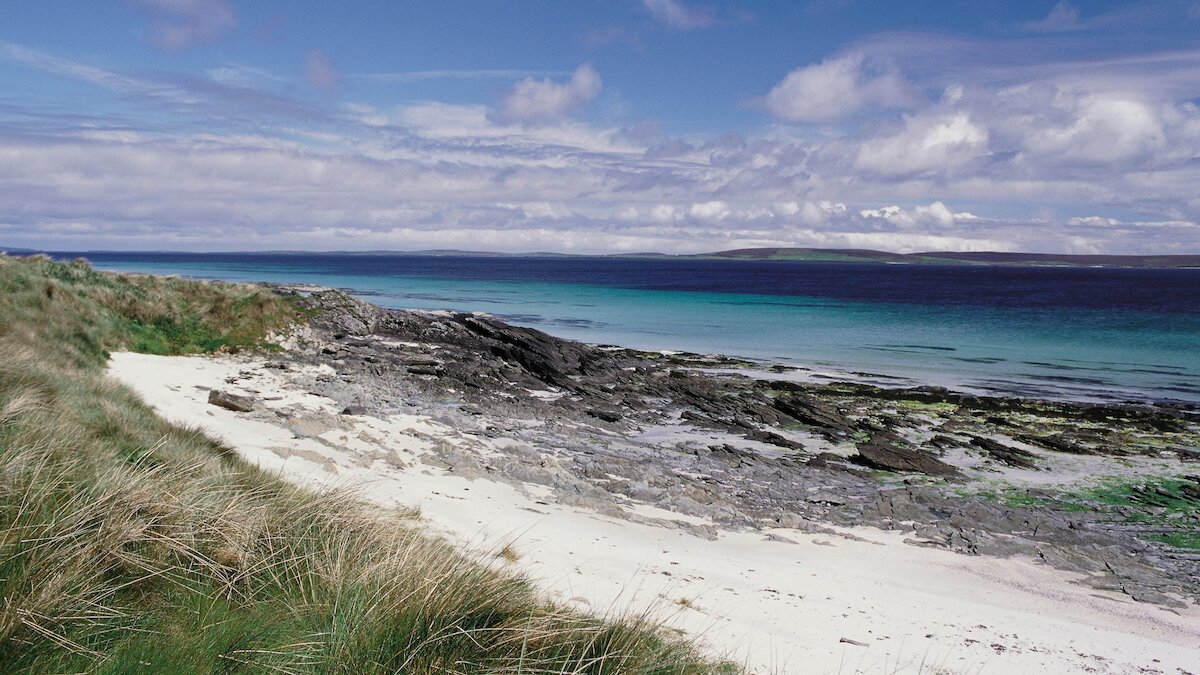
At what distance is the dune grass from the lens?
3.69 meters

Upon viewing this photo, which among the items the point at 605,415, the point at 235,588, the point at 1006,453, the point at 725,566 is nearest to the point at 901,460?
the point at 1006,453

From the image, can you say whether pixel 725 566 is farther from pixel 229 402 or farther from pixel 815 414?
pixel 815 414

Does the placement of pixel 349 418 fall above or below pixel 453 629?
below

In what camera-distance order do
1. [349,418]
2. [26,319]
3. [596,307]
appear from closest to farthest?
[349,418]
[26,319]
[596,307]

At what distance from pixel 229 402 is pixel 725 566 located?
346 inches

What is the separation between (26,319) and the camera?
14.2m

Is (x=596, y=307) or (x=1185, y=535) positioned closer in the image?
(x=1185, y=535)

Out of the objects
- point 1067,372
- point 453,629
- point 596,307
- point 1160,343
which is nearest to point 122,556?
point 453,629

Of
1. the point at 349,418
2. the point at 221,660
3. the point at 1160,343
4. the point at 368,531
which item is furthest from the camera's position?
the point at 1160,343

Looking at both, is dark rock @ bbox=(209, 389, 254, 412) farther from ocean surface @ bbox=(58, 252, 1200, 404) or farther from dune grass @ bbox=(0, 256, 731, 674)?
ocean surface @ bbox=(58, 252, 1200, 404)

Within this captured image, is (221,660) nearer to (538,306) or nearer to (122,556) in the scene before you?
(122,556)

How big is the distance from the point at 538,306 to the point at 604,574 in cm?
5042

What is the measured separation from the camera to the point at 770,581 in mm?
8062

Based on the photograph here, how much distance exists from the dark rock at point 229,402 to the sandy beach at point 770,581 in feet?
1.24
